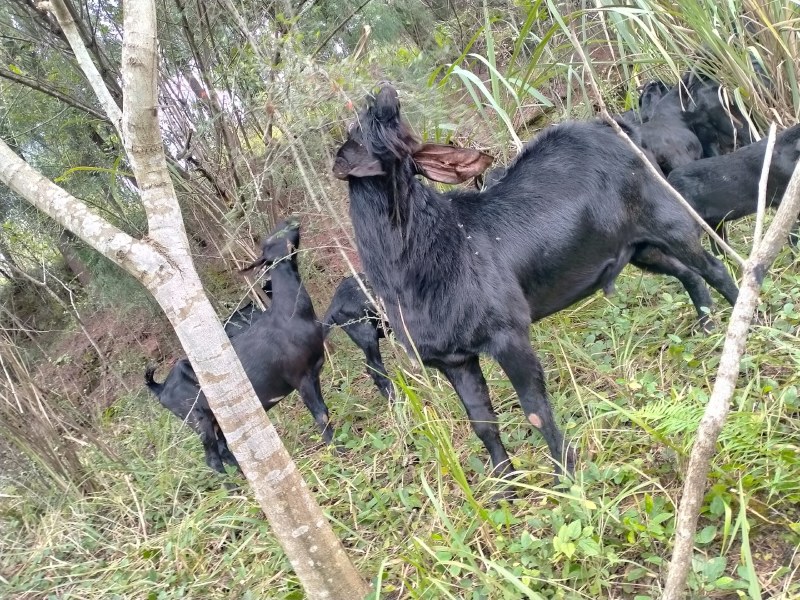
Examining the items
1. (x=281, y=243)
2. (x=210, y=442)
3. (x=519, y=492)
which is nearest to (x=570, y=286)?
(x=519, y=492)

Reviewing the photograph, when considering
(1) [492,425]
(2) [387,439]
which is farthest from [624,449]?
(2) [387,439]

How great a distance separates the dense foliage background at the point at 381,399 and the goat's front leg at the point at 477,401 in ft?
0.49

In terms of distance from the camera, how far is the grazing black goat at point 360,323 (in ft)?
14.6

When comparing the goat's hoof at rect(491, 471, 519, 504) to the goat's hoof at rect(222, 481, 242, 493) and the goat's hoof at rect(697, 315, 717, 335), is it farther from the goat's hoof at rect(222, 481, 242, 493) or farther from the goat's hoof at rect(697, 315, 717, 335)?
the goat's hoof at rect(222, 481, 242, 493)

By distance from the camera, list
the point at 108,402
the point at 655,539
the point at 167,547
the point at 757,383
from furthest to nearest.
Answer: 1. the point at 108,402
2. the point at 167,547
3. the point at 757,383
4. the point at 655,539

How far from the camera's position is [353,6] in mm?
5348

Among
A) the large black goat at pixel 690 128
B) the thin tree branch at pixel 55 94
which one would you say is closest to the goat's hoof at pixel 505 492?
the large black goat at pixel 690 128

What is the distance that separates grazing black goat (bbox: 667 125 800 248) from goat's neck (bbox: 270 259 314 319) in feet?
8.19

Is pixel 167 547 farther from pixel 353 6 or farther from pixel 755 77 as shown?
pixel 353 6

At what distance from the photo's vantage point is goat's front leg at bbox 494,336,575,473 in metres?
2.57

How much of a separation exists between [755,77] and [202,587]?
3.71 metres

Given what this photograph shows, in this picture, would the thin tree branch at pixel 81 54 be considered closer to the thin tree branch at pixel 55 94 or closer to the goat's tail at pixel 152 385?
the thin tree branch at pixel 55 94

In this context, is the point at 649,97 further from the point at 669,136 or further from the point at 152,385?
the point at 152,385

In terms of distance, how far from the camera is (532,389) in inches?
102
